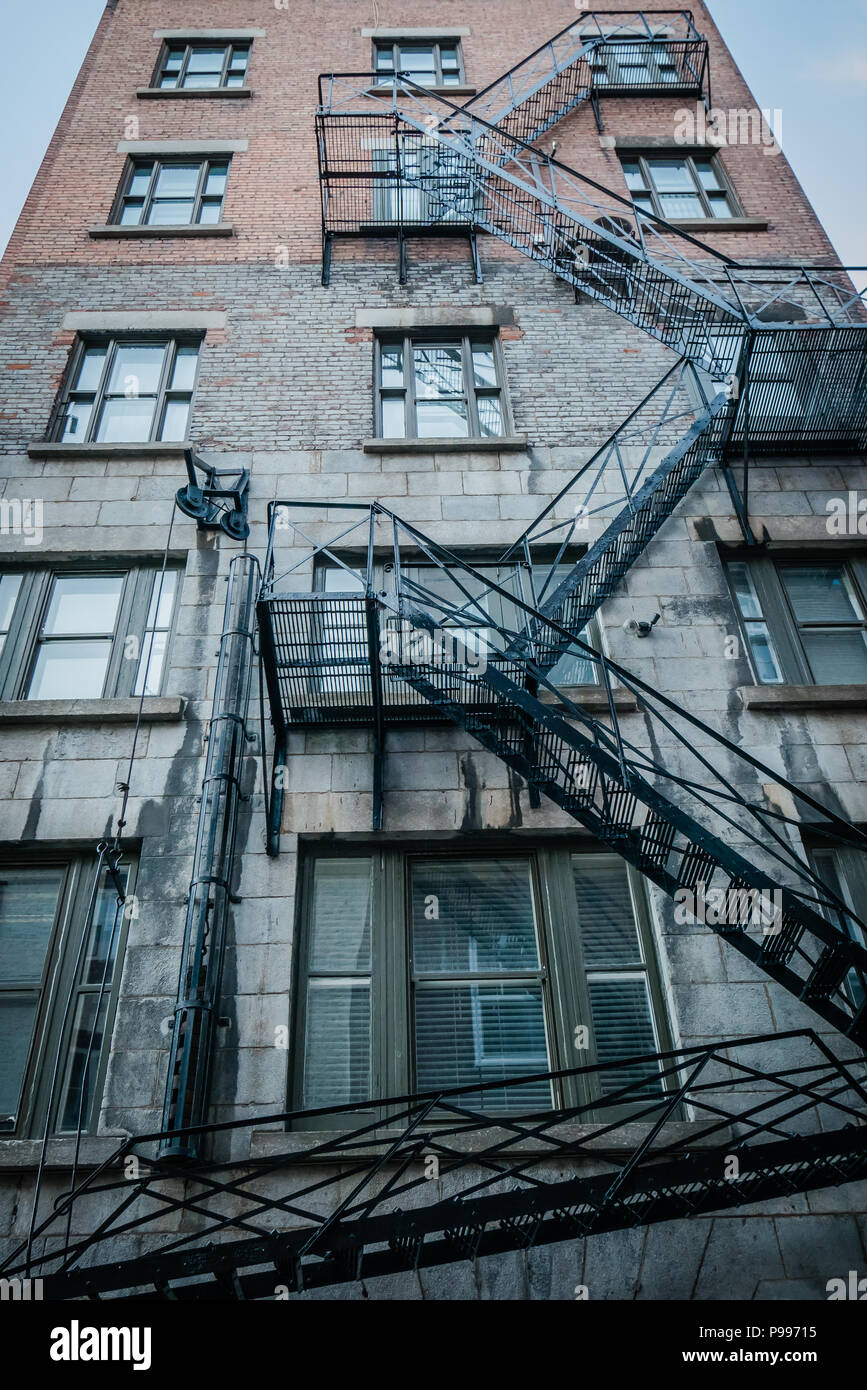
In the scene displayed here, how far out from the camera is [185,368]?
13336 millimetres

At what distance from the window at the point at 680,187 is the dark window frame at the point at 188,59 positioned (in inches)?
290

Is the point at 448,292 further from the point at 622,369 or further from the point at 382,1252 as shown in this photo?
the point at 382,1252

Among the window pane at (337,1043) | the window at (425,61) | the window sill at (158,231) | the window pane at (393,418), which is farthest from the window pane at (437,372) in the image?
the window pane at (337,1043)

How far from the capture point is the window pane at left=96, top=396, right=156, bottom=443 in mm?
12609

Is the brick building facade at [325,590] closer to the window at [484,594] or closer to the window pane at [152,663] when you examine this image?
the window pane at [152,663]

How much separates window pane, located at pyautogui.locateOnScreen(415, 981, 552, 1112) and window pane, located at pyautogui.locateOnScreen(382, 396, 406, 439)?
7.20 meters

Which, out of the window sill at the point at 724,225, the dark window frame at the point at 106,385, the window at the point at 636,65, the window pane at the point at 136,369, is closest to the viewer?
the dark window frame at the point at 106,385

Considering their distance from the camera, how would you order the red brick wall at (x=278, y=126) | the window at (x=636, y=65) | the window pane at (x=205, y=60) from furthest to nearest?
1. the window pane at (x=205, y=60)
2. the window at (x=636, y=65)
3. the red brick wall at (x=278, y=126)

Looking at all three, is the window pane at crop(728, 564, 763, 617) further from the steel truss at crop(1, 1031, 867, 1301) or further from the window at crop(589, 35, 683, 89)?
the window at crop(589, 35, 683, 89)

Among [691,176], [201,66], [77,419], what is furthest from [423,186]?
[201,66]

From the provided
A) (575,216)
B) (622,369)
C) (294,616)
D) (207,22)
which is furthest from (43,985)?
(207,22)

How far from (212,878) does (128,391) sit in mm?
7681

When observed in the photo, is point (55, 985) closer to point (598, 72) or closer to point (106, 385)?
point (106, 385)

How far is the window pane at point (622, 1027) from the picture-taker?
316 inches
